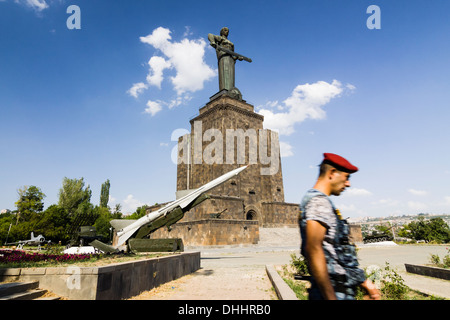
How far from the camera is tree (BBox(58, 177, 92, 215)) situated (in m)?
50.3

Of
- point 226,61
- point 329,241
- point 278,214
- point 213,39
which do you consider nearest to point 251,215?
point 278,214

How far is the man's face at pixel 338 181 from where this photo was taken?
2.51 m

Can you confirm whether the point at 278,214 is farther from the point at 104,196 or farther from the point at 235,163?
the point at 104,196

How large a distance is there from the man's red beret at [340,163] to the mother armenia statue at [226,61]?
3624 cm

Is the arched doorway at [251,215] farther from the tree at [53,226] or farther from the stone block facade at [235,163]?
the tree at [53,226]

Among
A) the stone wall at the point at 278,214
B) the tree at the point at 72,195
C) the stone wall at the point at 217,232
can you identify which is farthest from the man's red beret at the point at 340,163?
the tree at the point at 72,195

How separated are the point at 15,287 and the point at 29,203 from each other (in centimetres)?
4576

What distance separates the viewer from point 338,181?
8.27 feet

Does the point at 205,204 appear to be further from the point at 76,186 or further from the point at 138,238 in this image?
the point at 76,186

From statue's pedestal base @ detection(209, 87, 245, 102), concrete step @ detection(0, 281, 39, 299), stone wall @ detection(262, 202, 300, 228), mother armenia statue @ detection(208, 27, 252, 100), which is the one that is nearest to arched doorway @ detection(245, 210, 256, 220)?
stone wall @ detection(262, 202, 300, 228)

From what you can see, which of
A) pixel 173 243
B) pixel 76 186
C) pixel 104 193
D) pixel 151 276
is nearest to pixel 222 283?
pixel 151 276

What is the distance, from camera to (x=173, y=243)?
1129 cm

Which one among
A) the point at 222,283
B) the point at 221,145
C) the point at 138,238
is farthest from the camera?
the point at 221,145
